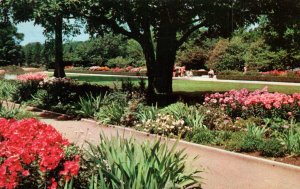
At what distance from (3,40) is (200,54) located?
1987 inches

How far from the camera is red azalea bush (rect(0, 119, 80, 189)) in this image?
5211 mm

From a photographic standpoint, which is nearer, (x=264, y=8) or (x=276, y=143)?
(x=276, y=143)

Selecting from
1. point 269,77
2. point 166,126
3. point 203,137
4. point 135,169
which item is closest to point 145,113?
point 166,126

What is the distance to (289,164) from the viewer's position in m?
A: 8.77

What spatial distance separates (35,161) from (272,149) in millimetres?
5578

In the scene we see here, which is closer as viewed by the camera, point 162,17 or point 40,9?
point 40,9

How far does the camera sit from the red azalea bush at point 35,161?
521cm

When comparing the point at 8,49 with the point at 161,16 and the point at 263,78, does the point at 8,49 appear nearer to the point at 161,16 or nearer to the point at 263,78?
the point at 263,78

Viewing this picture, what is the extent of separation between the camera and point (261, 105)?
40.1 ft

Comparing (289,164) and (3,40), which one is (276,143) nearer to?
(289,164)

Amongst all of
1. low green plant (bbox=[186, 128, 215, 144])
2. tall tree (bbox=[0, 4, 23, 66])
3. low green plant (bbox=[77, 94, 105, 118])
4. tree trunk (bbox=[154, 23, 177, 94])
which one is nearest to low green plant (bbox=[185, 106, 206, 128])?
low green plant (bbox=[186, 128, 215, 144])

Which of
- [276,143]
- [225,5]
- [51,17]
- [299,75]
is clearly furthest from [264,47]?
[276,143]

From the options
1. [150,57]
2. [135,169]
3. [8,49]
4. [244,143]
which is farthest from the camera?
[8,49]

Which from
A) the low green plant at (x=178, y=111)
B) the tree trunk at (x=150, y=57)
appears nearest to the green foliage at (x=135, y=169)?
the low green plant at (x=178, y=111)
